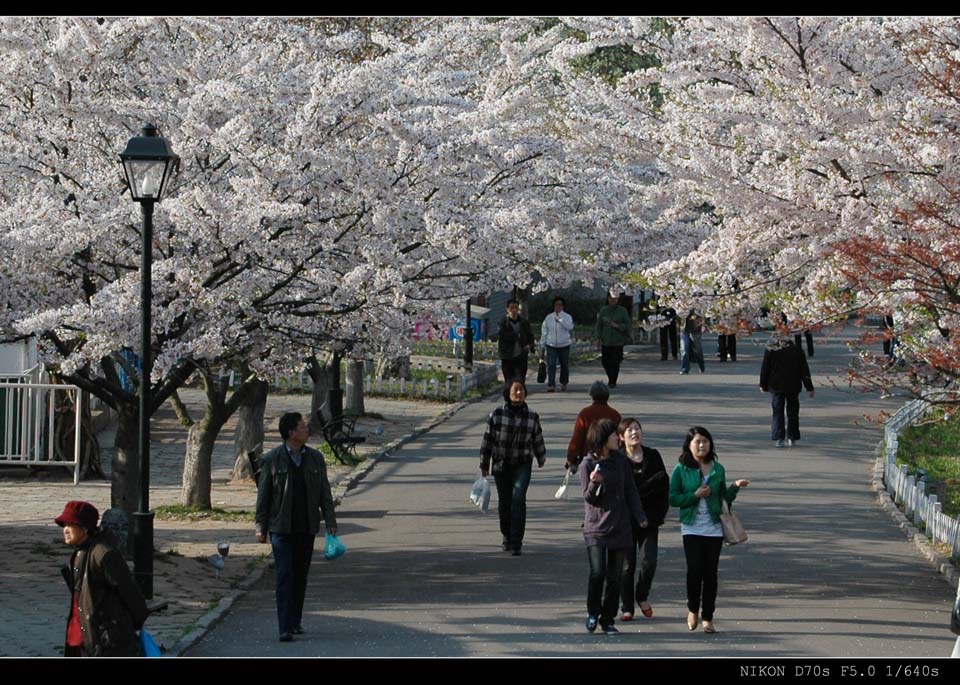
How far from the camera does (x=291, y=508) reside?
1152 centimetres

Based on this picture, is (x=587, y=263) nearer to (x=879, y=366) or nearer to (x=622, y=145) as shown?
(x=622, y=145)

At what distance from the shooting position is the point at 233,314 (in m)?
13.6

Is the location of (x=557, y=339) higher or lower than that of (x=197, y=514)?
higher

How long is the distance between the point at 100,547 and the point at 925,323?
743cm

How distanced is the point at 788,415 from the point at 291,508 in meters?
12.9

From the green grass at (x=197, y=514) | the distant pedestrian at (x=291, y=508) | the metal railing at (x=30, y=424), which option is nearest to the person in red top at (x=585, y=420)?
the distant pedestrian at (x=291, y=508)

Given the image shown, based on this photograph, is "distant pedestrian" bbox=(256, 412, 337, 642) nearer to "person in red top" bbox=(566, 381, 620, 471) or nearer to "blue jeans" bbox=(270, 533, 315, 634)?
"blue jeans" bbox=(270, 533, 315, 634)

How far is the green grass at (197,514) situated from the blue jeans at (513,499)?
3394 millimetres

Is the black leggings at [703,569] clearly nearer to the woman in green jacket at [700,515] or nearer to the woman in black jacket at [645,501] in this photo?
the woman in green jacket at [700,515]

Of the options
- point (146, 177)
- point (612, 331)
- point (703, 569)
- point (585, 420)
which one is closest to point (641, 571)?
point (703, 569)

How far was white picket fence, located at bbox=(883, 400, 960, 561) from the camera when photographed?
49.2 ft

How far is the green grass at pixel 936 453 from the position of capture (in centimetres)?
1970

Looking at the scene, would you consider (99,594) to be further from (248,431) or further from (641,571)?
(248,431)

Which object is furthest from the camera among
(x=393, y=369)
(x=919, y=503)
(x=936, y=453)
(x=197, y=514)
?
(x=393, y=369)
